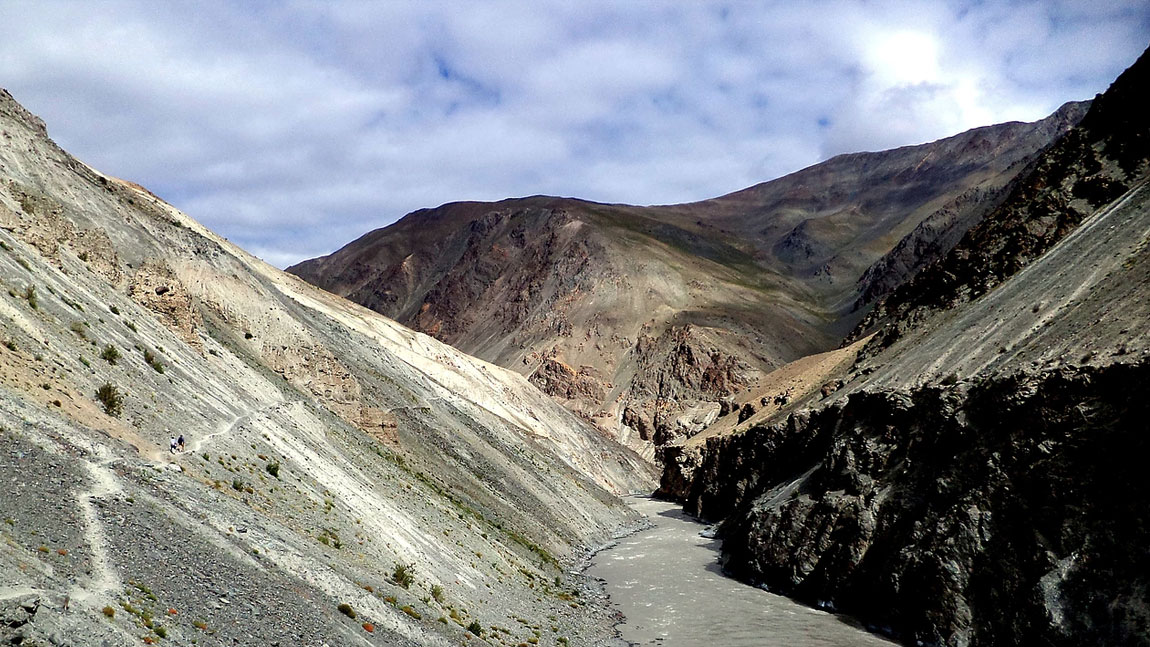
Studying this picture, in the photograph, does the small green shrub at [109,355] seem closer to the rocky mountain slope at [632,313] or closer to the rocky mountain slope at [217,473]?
the rocky mountain slope at [217,473]

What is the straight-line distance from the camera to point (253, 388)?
1271 inches

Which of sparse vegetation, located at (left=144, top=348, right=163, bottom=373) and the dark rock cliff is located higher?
sparse vegetation, located at (left=144, top=348, right=163, bottom=373)

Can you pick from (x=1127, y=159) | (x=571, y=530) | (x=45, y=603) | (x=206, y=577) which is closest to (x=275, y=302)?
(x=571, y=530)

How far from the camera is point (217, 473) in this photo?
72.8 ft

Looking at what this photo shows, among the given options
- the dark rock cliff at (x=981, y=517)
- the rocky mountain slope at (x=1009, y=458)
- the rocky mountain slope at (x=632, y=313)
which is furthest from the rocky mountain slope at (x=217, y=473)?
the rocky mountain slope at (x=632, y=313)

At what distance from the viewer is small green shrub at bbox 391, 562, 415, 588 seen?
22.4 metres

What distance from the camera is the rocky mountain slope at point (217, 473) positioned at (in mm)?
14086

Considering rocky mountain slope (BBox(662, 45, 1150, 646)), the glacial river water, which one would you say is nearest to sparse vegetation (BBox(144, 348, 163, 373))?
the glacial river water

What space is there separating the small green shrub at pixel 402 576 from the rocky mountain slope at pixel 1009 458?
58.9ft

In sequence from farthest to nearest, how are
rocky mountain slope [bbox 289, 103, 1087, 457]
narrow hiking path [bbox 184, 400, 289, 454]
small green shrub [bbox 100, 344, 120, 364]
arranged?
1. rocky mountain slope [bbox 289, 103, 1087, 457]
2. small green shrub [bbox 100, 344, 120, 364]
3. narrow hiking path [bbox 184, 400, 289, 454]

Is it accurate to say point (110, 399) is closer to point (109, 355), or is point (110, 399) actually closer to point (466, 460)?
point (109, 355)

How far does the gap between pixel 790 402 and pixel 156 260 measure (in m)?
49.4

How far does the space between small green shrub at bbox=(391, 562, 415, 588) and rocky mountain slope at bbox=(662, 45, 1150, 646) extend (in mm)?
17954

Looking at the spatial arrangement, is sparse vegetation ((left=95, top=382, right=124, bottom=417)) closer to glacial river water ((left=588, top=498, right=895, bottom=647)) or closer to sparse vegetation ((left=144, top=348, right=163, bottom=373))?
sparse vegetation ((left=144, top=348, right=163, bottom=373))
